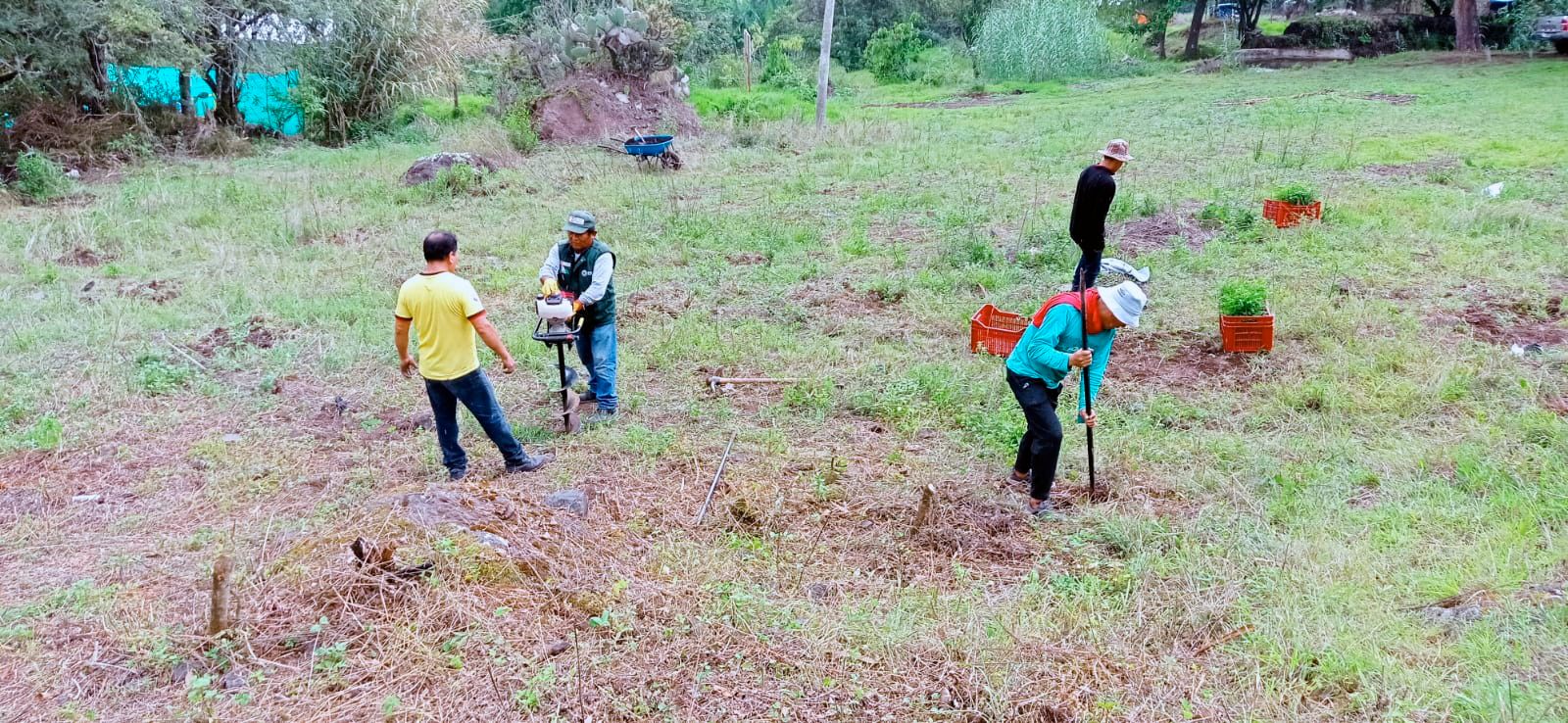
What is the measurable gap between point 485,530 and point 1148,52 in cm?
3395

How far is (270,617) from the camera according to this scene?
140 inches

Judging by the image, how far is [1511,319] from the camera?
7238mm

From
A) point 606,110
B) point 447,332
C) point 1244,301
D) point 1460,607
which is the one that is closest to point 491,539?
point 447,332

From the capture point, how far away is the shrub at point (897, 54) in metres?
32.3

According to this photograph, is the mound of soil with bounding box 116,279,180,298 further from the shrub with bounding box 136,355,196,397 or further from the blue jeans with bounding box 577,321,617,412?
the blue jeans with bounding box 577,321,617,412

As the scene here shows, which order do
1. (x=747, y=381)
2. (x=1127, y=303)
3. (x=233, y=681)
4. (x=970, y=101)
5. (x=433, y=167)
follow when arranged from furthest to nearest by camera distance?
(x=970, y=101)
(x=433, y=167)
(x=747, y=381)
(x=1127, y=303)
(x=233, y=681)

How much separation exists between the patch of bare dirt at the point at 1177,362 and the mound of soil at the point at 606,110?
1287cm

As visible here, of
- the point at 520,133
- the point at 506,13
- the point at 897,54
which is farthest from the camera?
the point at 506,13

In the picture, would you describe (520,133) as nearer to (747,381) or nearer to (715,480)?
(747,381)

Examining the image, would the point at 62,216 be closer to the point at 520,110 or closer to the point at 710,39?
the point at 520,110

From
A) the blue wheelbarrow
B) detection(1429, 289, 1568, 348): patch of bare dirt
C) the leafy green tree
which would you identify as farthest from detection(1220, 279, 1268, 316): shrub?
the leafy green tree

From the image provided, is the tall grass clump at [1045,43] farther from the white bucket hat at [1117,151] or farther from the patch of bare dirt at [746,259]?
the white bucket hat at [1117,151]

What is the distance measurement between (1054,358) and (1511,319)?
508cm

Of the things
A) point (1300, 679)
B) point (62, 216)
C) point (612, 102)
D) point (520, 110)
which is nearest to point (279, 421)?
point (1300, 679)
